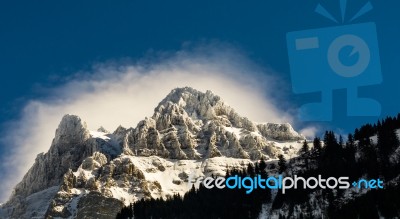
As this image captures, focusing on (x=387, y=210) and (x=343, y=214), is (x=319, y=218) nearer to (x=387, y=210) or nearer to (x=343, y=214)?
(x=343, y=214)

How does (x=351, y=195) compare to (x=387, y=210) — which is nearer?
(x=387, y=210)

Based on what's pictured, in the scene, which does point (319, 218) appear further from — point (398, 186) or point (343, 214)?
point (398, 186)

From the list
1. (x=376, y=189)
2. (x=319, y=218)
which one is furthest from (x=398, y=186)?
(x=319, y=218)

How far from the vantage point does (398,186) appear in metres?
192

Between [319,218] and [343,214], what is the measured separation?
9014 mm

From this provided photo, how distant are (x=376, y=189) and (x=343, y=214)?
11.7 metres

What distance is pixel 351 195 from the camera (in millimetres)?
199875

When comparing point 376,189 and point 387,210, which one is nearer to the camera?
point 387,210

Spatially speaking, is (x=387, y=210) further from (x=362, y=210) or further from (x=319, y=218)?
(x=319, y=218)

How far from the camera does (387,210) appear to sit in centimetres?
18250

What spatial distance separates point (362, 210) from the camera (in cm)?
18675

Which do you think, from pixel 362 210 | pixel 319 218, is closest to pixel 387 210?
pixel 362 210

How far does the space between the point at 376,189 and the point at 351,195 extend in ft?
24.4

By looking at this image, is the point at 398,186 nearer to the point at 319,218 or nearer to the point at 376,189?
the point at 376,189
